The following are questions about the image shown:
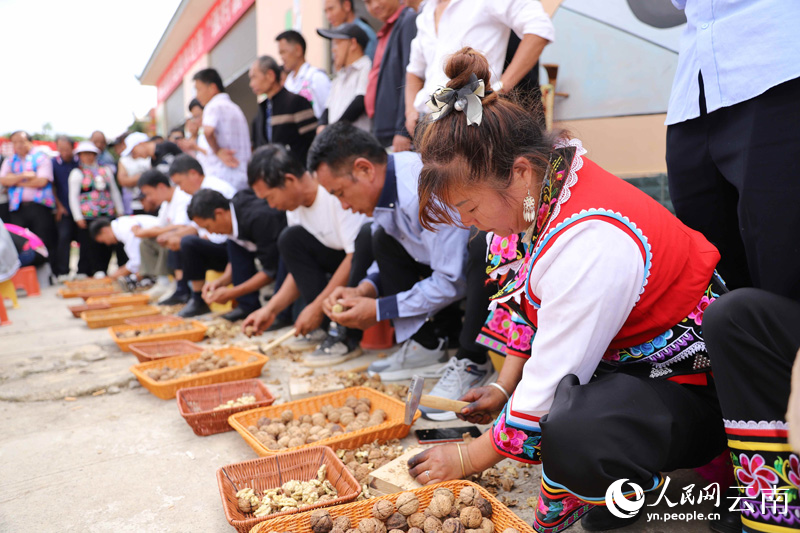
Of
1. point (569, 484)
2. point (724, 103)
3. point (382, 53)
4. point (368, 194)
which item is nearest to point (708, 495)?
point (569, 484)

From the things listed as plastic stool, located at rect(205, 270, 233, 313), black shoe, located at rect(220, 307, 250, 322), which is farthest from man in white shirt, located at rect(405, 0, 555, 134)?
plastic stool, located at rect(205, 270, 233, 313)

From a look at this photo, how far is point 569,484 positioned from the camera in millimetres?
1131

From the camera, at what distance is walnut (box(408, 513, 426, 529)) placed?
4.26ft

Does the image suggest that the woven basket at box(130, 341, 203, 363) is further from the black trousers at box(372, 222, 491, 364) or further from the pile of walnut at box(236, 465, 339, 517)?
the pile of walnut at box(236, 465, 339, 517)

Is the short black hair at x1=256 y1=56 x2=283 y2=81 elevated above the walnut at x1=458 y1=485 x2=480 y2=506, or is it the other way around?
the short black hair at x1=256 y1=56 x2=283 y2=81

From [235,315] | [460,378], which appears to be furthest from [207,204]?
[460,378]

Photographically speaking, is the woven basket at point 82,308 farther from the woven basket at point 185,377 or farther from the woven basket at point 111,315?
the woven basket at point 185,377

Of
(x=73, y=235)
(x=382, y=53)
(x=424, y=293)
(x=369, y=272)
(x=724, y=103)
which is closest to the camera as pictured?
(x=724, y=103)

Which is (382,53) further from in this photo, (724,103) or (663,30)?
(724,103)

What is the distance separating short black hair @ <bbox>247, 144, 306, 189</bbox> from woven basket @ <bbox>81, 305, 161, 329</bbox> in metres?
1.81

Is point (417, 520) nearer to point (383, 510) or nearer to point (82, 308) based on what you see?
point (383, 510)

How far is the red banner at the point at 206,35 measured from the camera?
913cm

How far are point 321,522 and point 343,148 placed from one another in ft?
5.63

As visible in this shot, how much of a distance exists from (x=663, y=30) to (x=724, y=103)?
6.41 feet
